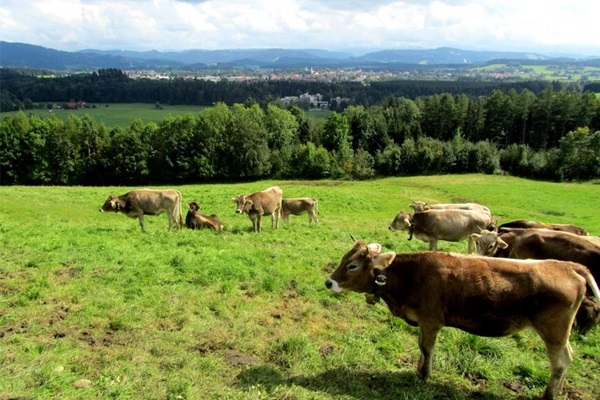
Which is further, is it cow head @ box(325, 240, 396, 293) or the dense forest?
the dense forest

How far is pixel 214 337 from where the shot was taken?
8203 mm

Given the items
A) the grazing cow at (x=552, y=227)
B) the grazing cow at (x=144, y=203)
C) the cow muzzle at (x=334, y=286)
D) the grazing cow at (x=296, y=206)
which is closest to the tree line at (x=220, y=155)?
the grazing cow at (x=296, y=206)

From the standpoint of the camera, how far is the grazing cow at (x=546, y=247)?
1036 cm

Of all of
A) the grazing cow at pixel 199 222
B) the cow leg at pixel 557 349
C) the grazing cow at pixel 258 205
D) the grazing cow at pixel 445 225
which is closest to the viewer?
the cow leg at pixel 557 349

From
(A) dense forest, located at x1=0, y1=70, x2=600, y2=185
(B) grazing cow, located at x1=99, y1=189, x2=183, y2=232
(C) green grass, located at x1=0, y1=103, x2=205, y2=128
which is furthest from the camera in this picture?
(C) green grass, located at x1=0, y1=103, x2=205, y2=128

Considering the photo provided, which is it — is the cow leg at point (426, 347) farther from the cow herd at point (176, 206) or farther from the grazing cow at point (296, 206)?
the grazing cow at point (296, 206)

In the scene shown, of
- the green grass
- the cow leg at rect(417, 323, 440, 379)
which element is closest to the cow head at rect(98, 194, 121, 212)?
the cow leg at rect(417, 323, 440, 379)

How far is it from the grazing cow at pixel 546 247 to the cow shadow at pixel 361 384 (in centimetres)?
395

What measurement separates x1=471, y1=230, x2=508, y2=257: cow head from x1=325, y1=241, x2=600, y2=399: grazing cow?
5261 millimetres

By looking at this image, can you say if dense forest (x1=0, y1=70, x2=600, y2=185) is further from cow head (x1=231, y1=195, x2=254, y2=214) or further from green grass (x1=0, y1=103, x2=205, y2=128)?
green grass (x1=0, y1=103, x2=205, y2=128)

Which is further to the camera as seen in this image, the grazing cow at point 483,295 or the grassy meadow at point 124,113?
the grassy meadow at point 124,113

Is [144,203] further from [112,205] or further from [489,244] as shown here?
[489,244]

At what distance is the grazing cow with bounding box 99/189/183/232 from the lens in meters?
19.1

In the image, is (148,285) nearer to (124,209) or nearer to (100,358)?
(100,358)
